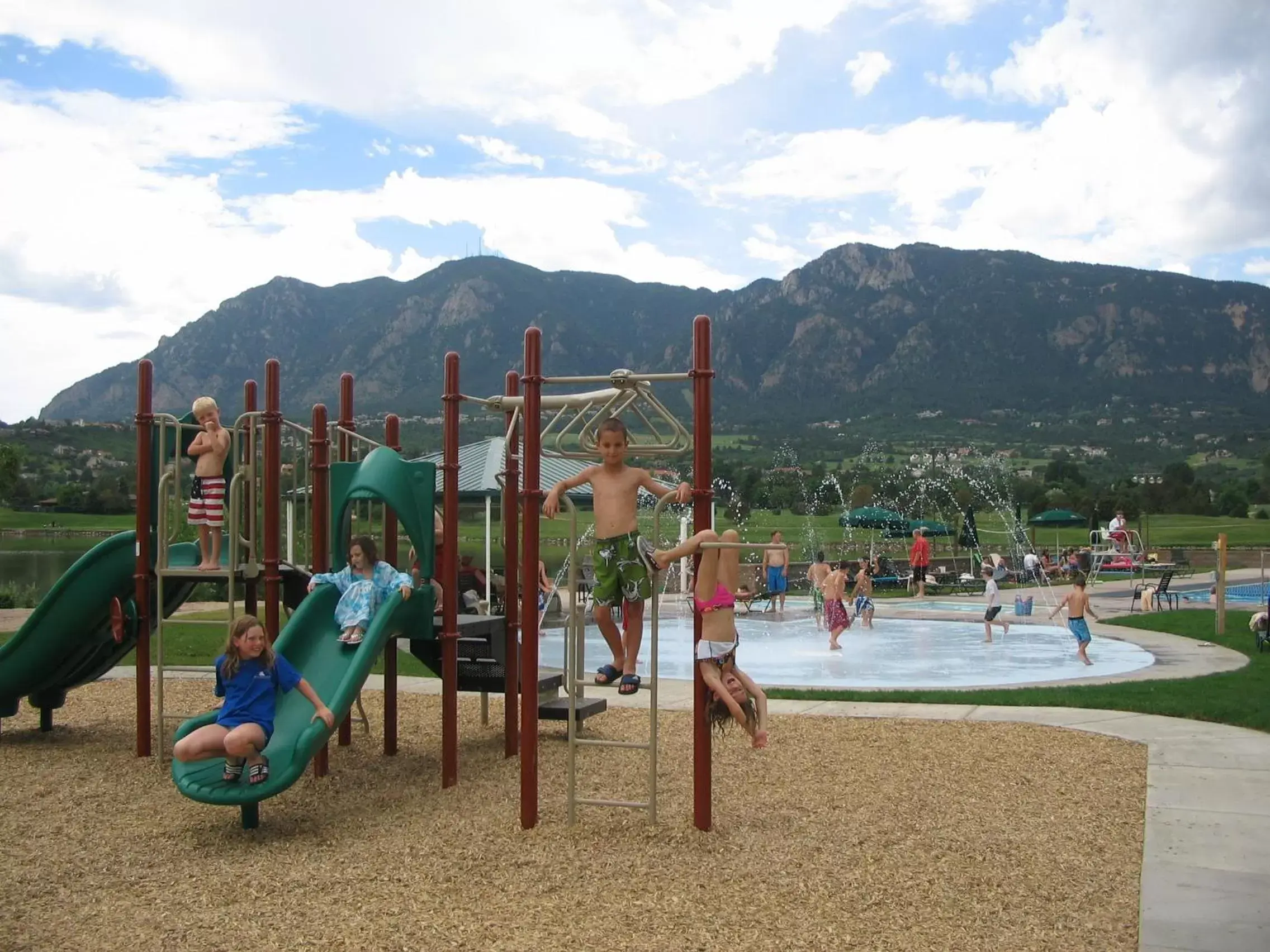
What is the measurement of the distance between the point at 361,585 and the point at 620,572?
7.13 feet

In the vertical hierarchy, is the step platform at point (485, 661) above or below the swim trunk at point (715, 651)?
below

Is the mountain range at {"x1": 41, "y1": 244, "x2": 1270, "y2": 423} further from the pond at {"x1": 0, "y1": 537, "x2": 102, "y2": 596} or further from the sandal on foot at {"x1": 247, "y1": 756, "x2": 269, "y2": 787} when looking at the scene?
the sandal on foot at {"x1": 247, "y1": 756, "x2": 269, "y2": 787}

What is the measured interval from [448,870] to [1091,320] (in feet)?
447

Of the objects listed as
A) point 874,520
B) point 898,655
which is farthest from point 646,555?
point 874,520

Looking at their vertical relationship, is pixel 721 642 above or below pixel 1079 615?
above

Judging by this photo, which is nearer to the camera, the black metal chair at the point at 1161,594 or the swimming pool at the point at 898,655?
the swimming pool at the point at 898,655

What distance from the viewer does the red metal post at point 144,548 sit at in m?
8.60

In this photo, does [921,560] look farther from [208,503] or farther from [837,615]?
[208,503]

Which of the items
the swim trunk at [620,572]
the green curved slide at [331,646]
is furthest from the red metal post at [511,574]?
the swim trunk at [620,572]

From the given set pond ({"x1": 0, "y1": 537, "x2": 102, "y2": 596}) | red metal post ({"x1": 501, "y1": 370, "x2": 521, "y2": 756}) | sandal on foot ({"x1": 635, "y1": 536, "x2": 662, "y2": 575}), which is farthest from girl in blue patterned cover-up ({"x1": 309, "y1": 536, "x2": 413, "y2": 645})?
pond ({"x1": 0, "y1": 537, "x2": 102, "y2": 596})

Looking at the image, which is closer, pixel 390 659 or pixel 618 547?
pixel 618 547

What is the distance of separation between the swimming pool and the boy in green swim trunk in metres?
6.14

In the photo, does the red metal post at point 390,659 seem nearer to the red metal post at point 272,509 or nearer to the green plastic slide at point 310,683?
the green plastic slide at point 310,683

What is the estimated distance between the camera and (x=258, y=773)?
641cm
